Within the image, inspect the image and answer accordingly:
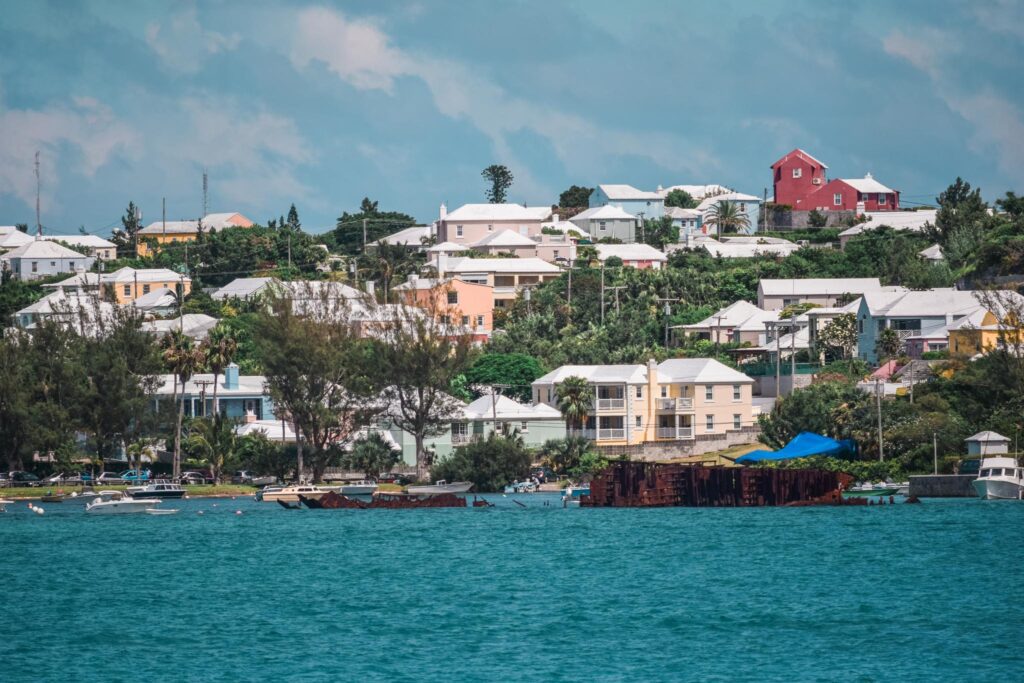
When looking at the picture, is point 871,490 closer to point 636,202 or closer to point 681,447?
point 681,447

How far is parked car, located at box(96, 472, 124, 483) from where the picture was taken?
9950cm

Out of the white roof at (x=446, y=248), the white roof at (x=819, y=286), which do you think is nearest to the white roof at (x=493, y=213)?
the white roof at (x=446, y=248)

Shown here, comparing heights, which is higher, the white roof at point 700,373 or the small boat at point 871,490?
the white roof at point 700,373

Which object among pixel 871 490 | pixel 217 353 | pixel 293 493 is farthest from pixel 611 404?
pixel 217 353

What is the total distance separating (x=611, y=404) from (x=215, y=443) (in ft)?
77.6

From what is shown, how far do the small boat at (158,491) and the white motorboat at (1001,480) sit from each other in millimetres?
40823

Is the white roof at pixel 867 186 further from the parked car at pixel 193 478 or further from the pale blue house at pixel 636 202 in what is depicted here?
the parked car at pixel 193 478

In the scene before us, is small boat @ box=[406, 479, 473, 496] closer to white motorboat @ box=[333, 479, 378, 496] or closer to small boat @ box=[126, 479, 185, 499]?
white motorboat @ box=[333, 479, 378, 496]

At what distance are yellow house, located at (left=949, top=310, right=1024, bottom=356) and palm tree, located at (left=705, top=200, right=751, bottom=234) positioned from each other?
68.8m

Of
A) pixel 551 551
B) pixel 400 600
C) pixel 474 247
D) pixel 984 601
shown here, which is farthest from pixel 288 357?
pixel 474 247

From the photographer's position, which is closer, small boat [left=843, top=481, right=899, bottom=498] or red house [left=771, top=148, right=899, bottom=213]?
small boat [left=843, top=481, right=899, bottom=498]

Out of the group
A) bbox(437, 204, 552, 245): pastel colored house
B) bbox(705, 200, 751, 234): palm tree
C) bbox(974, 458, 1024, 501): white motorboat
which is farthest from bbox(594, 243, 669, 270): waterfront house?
bbox(974, 458, 1024, 501): white motorboat

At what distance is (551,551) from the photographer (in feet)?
237

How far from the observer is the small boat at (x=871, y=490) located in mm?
88188
